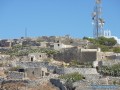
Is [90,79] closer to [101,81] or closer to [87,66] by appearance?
[101,81]

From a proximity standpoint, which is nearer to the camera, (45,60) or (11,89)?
(11,89)

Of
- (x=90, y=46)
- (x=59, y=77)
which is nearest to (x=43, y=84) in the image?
(x=59, y=77)

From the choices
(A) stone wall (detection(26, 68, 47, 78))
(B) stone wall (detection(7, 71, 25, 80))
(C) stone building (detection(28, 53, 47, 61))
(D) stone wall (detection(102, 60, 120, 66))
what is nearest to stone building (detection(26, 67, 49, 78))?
(A) stone wall (detection(26, 68, 47, 78))

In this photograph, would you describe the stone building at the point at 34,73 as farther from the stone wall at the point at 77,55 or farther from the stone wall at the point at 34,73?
the stone wall at the point at 77,55

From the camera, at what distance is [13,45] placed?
243 ft

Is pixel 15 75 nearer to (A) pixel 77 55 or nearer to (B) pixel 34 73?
(B) pixel 34 73

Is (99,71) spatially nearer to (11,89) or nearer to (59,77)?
(59,77)

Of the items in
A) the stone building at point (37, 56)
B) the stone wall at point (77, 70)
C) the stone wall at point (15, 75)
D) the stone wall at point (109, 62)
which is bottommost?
the stone wall at point (15, 75)

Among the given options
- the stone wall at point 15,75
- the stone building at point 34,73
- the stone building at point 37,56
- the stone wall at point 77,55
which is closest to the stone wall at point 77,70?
the stone building at point 34,73

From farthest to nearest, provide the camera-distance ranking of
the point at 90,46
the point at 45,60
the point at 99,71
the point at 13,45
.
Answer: the point at 13,45 → the point at 90,46 → the point at 45,60 → the point at 99,71

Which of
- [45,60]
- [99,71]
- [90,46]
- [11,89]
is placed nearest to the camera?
[11,89]

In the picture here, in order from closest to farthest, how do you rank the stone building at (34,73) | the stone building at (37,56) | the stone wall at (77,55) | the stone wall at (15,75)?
the stone wall at (15,75), the stone building at (34,73), the stone wall at (77,55), the stone building at (37,56)

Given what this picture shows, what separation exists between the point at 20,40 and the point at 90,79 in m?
24.6

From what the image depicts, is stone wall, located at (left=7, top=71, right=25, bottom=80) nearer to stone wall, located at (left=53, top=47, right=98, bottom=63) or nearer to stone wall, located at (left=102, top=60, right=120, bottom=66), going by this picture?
stone wall, located at (left=102, top=60, right=120, bottom=66)
